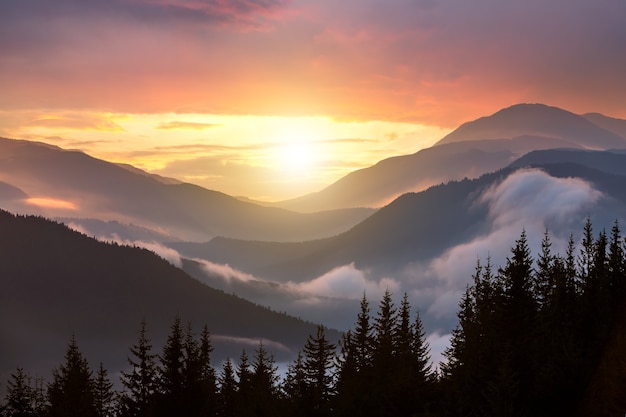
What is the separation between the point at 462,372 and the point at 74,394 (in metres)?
39.1

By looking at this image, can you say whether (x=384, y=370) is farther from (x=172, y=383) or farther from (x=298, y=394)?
(x=172, y=383)

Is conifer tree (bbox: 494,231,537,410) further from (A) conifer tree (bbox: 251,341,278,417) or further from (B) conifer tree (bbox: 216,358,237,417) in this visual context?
(B) conifer tree (bbox: 216,358,237,417)

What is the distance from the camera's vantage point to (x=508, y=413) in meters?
34.8

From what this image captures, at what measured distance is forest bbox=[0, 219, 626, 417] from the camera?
39.5 meters

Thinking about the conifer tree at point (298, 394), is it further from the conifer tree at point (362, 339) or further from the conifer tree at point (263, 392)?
the conifer tree at point (362, 339)

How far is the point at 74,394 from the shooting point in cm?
6550

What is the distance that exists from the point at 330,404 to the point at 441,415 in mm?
18443

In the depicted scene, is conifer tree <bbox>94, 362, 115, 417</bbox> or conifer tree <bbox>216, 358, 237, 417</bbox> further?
conifer tree <bbox>94, 362, 115, 417</bbox>

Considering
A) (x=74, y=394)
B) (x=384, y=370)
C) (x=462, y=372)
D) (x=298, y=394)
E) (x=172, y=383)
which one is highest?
(x=462, y=372)

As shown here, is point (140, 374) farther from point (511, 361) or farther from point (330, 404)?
point (511, 361)

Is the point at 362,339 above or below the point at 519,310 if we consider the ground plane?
below

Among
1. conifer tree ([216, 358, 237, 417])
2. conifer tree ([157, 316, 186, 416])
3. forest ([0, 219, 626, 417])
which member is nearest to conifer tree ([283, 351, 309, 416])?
forest ([0, 219, 626, 417])

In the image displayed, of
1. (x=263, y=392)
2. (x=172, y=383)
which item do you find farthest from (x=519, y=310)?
(x=263, y=392)

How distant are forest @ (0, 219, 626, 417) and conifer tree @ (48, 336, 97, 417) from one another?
0.14 meters
